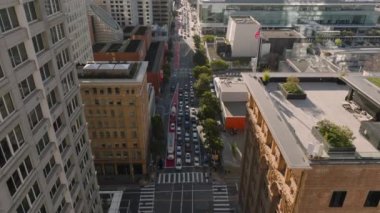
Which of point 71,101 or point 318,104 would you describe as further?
point 318,104

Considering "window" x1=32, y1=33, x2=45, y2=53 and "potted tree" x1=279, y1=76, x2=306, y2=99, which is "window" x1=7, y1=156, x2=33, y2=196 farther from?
"potted tree" x1=279, y1=76, x2=306, y2=99

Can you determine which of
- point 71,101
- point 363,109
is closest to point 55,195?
point 71,101

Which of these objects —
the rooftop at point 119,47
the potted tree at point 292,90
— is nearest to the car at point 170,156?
the rooftop at point 119,47

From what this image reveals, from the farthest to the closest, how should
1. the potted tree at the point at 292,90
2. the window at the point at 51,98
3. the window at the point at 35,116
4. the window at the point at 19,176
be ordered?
the potted tree at the point at 292,90
the window at the point at 51,98
the window at the point at 35,116
the window at the point at 19,176

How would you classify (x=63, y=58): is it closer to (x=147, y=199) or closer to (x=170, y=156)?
(x=147, y=199)

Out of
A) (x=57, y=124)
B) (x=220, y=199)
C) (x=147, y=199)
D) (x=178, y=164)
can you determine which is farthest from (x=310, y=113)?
(x=178, y=164)

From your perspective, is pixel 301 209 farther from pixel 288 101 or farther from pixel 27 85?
pixel 27 85

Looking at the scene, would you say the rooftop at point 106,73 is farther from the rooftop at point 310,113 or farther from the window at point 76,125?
the rooftop at point 310,113

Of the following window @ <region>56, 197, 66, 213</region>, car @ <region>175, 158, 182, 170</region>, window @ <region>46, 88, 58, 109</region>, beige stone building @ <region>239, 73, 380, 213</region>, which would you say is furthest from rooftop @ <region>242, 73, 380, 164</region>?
car @ <region>175, 158, 182, 170</region>
